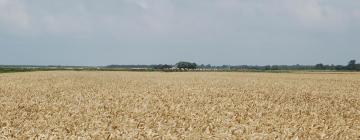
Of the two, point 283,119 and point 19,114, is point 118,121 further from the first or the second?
point 283,119

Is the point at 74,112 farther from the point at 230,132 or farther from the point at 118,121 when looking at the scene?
the point at 230,132

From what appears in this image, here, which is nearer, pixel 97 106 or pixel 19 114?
pixel 19 114

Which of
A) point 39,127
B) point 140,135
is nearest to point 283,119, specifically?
point 140,135

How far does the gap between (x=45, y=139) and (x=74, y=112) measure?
5.26 metres

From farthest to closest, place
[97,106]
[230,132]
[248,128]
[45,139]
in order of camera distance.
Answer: [97,106] → [248,128] → [230,132] → [45,139]

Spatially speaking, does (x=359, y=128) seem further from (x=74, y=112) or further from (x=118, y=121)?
(x=74, y=112)

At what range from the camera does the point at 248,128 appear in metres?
12.3

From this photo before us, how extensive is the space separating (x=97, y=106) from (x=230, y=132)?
7784 mm

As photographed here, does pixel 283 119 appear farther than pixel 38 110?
No

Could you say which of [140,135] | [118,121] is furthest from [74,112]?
[140,135]

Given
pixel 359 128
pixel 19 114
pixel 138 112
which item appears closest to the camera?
pixel 359 128

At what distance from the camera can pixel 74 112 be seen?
15.5m

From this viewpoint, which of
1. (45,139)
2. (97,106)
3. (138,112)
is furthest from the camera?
(97,106)

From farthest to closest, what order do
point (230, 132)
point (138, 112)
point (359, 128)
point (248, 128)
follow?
point (138, 112)
point (359, 128)
point (248, 128)
point (230, 132)
